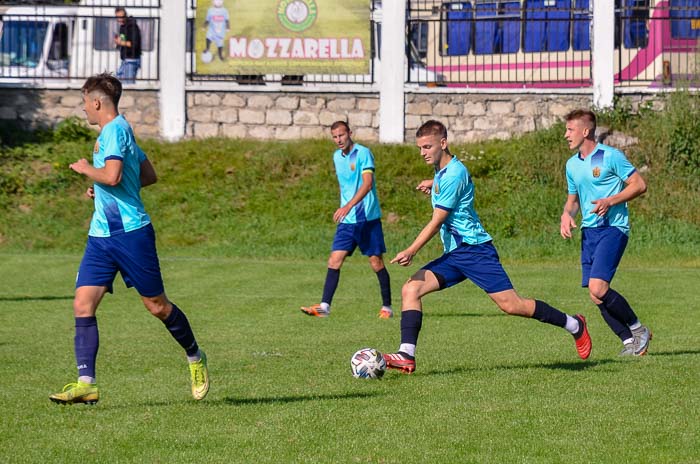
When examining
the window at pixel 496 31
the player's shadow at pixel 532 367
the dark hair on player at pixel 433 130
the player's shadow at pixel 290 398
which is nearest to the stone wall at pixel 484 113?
the window at pixel 496 31

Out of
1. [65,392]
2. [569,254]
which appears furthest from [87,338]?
[569,254]

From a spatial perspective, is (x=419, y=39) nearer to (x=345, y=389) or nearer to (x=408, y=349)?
(x=408, y=349)

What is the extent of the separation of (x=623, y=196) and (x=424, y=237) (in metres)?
1.99

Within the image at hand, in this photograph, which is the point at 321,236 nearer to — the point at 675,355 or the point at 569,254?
the point at 569,254

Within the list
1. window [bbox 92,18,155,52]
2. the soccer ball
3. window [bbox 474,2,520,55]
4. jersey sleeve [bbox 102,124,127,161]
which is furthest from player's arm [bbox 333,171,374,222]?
window [bbox 92,18,155,52]

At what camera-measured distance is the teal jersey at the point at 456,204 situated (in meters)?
9.41

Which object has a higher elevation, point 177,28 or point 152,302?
point 177,28

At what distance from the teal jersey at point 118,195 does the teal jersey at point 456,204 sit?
7.88 feet

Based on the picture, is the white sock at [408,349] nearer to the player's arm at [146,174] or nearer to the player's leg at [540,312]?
the player's leg at [540,312]

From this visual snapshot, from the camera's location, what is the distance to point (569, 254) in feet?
69.1

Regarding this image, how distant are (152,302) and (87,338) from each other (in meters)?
0.48

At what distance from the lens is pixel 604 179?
1058 centimetres

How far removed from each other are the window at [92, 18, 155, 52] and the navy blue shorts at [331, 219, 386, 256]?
12931 millimetres

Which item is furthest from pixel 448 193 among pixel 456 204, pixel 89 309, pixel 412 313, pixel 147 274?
pixel 89 309
